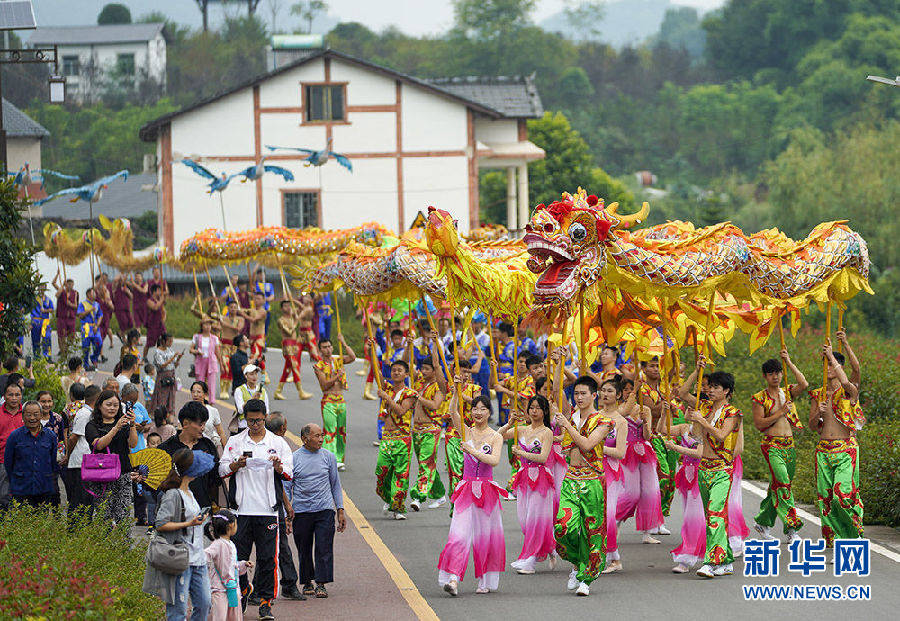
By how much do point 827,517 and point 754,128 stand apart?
60.4 meters

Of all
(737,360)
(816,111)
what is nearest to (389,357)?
(737,360)

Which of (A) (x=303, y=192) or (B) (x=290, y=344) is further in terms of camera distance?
(A) (x=303, y=192)

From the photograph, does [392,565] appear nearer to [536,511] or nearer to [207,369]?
[536,511]

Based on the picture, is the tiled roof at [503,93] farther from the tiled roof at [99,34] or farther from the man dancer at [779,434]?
the tiled roof at [99,34]

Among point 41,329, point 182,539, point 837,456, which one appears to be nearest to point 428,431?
point 837,456

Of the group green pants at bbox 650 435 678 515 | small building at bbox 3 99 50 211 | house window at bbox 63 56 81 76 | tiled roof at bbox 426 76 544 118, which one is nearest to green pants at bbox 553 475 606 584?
green pants at bbox 650 435 678 515

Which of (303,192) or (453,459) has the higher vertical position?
(303,192)

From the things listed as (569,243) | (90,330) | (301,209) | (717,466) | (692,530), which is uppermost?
(569,243)

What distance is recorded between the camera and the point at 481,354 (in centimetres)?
2002

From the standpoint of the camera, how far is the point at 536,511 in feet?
40.5

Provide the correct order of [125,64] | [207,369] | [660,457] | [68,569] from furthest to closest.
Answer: [125,64] < [207,369] < [660,457] < [68,569]

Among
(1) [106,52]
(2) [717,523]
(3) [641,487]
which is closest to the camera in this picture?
(2) [717,523]

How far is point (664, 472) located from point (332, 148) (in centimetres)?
2909

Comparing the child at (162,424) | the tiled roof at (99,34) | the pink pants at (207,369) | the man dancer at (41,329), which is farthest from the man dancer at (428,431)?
the tiled roof at (99,34)
